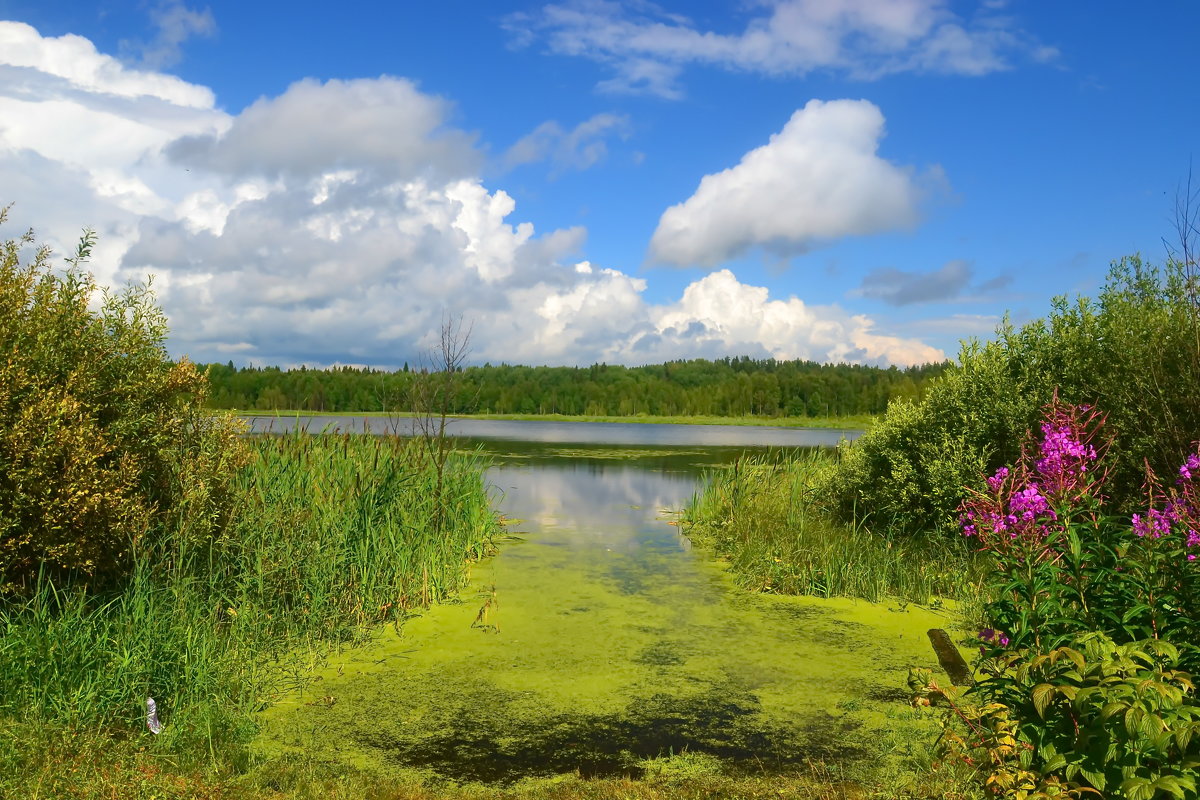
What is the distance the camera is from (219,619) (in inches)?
269

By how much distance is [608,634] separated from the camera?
7.61 metres

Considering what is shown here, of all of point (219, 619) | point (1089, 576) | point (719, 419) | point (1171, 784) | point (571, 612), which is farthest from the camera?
point (719, 419)

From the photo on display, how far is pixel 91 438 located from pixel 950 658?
7.25 metres

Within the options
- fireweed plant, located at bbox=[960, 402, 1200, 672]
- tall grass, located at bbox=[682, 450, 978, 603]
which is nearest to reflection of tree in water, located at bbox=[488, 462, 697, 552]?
tall grass, located at bbox=[682, 450, 978, 603]

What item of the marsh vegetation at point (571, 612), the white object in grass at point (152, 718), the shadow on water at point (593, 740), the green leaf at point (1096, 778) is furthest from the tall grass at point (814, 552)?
the white object in grass at point (152, 718)

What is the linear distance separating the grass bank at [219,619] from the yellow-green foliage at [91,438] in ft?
0.95

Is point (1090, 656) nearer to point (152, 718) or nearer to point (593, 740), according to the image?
point (593, 740)

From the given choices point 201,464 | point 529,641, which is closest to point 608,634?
point 529,641

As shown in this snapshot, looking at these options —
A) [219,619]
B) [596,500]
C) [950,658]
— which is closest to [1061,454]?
[950,658]

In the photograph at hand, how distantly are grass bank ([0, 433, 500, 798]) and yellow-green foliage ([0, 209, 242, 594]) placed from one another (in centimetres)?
29

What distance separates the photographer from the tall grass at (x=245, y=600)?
5.11 m

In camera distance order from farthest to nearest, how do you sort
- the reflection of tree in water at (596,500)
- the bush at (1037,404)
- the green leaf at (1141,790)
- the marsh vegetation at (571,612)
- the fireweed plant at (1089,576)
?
the reflection of tree in water at (596,500), the bush at (1037,404), the marsh vegetation at (571,612), the fireweed plant at (1089,576), the green leaf at (1141,790)

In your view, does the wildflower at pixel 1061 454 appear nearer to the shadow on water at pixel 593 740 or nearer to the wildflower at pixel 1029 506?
the wildflower at pixel 1029 506

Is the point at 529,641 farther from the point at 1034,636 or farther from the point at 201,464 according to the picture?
the point at 1034,636
